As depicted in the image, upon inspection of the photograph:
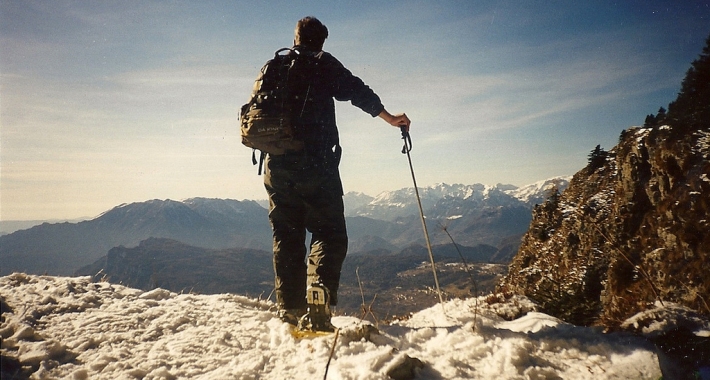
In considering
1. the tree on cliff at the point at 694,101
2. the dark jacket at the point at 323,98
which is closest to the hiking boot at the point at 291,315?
the dark jacket at the point at 323,98

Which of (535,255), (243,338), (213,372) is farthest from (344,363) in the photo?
(535,255)

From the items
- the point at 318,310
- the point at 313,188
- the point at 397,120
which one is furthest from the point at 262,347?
the point at 397,120

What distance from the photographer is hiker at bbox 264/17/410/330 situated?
3457 millimetres

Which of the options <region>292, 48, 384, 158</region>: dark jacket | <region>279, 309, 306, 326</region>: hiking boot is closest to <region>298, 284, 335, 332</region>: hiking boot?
<region>279, 309, 306, 326</region>: hiking boot

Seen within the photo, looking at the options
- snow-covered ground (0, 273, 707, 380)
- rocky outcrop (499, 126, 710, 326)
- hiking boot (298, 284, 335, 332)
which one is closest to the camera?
snow-covered ground (0, 273, 707, 380)

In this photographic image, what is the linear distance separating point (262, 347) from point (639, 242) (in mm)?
8911

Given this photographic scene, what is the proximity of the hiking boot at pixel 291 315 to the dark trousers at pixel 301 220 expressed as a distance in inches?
1.9

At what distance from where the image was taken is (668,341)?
7.40 feet

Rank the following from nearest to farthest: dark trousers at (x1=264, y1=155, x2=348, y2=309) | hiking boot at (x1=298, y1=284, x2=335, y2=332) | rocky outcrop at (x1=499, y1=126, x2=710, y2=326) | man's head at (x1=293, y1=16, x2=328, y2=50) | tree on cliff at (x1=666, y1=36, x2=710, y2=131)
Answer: hiking boot at (x1=298, y1=284, x2=335, y2=332) → dark trousers at (x1=264, y1=155, x2=348, y2=309) → man's head at (x1=293, y1=16, x2=328, y2=50) → rocky outcrop at (x1=499, y1=126, x2=710, y2=326) → tree on cliff at (x1=666, y1=36, x2=710, y2=131)

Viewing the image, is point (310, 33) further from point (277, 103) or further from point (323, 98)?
point (277, 103)

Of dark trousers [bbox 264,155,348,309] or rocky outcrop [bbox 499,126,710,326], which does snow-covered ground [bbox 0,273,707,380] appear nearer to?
dark trousers [bbox 264,155,348,309]

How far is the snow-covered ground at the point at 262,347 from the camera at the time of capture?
7.24 ft

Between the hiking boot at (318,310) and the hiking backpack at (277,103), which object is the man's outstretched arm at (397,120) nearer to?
the hiking backpack at (277,103)

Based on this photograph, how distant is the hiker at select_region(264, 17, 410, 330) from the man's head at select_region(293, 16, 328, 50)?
0.12 metres
